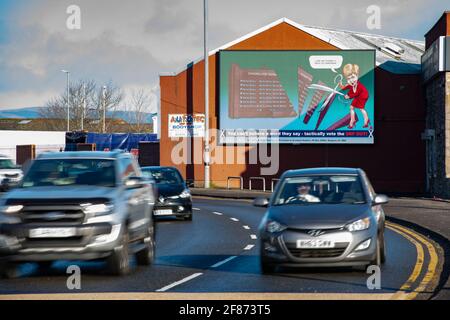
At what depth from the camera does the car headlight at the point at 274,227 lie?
1230cm

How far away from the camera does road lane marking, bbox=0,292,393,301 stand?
1024 cm

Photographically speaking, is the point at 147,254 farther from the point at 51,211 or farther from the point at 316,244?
the point at 316,244

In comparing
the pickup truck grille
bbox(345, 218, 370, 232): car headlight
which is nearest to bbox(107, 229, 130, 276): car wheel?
the pickup truck grille

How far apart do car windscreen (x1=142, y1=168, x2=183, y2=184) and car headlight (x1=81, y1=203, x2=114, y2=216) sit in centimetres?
1231

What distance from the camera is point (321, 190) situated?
13.4m

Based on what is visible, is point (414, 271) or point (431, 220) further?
point (431, 220)

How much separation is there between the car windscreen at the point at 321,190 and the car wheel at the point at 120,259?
244 cm

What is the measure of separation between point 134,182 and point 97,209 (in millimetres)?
1296

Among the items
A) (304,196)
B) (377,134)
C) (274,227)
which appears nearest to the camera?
(274,227)

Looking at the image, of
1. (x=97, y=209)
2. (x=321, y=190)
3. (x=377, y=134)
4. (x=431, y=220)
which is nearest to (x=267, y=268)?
(x=321, y=190)

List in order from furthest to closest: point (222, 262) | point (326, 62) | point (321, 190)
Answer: point (326, 62) < point (222, 262) < point (321, 190)

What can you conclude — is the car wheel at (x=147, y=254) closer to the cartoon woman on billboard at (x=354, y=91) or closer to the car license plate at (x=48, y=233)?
the car license plate at (x=48, y=233)
